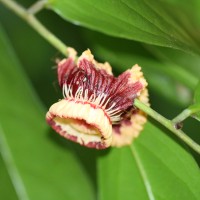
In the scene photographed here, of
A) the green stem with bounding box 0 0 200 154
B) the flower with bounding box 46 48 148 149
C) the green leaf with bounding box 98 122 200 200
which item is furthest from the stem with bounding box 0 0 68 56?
the green leaf with bounding box 98 122 200 200

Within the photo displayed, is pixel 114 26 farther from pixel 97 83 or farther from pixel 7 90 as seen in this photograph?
pixel 7 90

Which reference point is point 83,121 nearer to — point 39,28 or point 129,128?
point 129,128

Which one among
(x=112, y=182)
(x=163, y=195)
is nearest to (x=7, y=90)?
(x=112, y=182)

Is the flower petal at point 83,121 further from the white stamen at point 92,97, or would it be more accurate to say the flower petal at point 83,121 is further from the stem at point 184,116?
the stem at point 184,116

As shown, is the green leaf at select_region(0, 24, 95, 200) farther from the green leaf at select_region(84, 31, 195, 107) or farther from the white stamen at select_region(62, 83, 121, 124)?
the white stamen at select_region(62, 83, 121, 124)

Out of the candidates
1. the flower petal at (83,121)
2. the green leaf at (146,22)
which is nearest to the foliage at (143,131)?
the green leaf at (146,22)

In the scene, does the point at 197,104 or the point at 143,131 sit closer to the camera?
the point at 197,104

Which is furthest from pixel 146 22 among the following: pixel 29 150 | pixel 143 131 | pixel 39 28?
pixel 29 150
